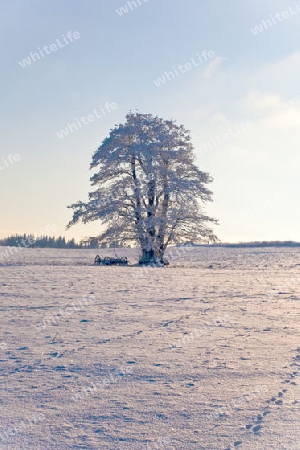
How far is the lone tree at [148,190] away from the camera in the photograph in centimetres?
2511

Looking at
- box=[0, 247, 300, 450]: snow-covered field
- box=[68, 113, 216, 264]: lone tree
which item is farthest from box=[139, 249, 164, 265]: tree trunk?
box=[0, 247, 300, 450]: snow-covered field

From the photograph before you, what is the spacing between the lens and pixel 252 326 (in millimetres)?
8461

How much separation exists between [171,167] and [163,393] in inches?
823

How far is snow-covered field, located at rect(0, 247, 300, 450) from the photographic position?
4.65 metres

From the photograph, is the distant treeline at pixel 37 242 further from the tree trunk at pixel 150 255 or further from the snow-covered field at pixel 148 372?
the snow-covered field at pixel 148 372

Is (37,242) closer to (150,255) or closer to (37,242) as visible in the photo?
(37,242)

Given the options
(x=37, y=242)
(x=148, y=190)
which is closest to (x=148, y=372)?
(x=148, y=190)

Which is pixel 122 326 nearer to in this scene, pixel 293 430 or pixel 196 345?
pixel 196 345

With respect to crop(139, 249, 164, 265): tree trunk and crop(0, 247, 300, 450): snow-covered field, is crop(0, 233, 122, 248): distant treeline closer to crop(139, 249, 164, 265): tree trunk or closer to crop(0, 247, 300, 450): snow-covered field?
crop(139, 249, 164, 265): tree trunk

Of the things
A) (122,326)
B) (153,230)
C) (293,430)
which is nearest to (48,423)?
(293,430)

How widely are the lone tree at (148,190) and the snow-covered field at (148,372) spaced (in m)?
14.1

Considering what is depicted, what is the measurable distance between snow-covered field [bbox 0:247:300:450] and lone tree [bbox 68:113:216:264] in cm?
1415

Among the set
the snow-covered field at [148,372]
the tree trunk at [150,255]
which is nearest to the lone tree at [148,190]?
the tree trunk at [150,255]

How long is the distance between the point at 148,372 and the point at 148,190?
19.6 metres
